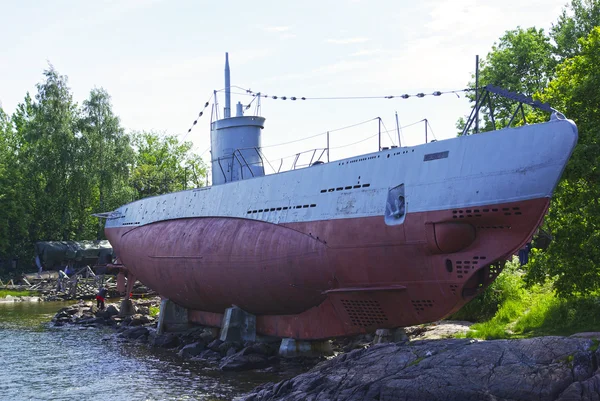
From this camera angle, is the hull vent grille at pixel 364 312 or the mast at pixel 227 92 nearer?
the hull vent grille at pixel 364 312

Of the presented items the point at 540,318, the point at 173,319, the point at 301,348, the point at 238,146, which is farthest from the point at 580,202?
the point at 173,319

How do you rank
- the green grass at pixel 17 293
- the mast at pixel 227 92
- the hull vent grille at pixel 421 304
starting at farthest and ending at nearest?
the green grass at pixel 17 293, the mast at pixel 227 92, the hull vent grille at pixel 421 304

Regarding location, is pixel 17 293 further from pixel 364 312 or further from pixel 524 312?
pixel 524 312

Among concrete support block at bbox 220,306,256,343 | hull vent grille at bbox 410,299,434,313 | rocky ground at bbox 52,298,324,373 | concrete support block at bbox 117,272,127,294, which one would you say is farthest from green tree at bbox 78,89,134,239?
hull vent grille at bbox 410,299,434,313

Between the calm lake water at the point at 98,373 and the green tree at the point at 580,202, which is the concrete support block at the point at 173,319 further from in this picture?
the green tree at the point at 580,202

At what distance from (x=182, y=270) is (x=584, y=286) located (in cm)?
1311

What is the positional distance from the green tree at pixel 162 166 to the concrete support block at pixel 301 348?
45368 mm

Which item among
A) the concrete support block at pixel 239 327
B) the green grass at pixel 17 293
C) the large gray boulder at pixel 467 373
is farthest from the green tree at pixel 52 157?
the large gray boulder at pixel 467 373

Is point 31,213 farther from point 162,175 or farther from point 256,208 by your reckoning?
point 256,208

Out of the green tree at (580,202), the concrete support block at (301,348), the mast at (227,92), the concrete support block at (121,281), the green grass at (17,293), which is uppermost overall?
the mast at (227,92)

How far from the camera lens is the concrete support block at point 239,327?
20.8 m

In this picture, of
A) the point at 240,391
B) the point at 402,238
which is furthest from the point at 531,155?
the point at 240,391

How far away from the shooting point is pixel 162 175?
208 feet

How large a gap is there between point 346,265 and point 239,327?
567cm
